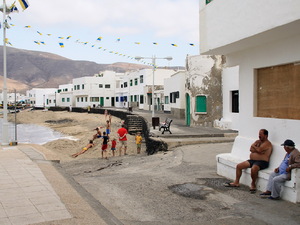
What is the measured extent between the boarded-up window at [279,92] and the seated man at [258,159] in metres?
0.61

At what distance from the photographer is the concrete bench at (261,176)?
5715mm

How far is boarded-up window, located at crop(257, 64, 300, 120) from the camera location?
6500 millimetres

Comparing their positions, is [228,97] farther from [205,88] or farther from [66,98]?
[66,98]

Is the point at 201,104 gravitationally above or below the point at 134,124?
above

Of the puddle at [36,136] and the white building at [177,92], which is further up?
the white building at [177,92]

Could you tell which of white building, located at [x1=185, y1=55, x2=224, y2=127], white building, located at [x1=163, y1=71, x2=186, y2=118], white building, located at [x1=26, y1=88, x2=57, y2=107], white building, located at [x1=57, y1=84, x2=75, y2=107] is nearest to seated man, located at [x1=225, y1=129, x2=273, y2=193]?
white building, located at [x1=185, y1=55, x2=224, y2=127]

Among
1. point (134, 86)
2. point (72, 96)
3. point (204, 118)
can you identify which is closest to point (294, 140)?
point (204, 118)

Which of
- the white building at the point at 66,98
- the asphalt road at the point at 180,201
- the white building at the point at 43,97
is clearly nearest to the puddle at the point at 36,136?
the asphalt road at the point at 180,201

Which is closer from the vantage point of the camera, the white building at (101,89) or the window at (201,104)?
the window at (201,104)

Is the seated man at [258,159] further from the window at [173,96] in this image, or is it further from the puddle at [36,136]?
the window at [173,96]

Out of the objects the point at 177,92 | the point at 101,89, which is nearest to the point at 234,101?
the point at 177,92

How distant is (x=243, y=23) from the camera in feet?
22.6

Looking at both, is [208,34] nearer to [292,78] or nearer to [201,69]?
[292,78]

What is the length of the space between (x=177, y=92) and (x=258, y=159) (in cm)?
2578
